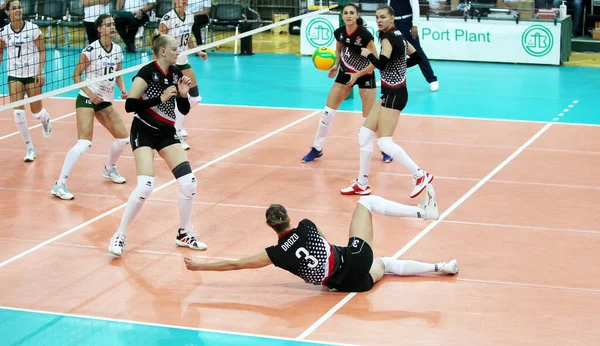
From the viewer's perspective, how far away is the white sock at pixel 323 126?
1345cm

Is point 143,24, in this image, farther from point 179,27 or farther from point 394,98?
point 394,98

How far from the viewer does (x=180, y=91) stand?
956 cm

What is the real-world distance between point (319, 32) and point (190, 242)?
13.1 meters

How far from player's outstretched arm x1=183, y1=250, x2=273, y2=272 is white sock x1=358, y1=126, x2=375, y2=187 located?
368 centimetres

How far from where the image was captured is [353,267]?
27.9 feet

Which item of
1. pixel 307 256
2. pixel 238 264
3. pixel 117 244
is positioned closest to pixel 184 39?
pixel 117 244

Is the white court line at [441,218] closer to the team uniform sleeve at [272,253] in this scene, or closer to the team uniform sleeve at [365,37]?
the team uniform sleeve at [272,253]

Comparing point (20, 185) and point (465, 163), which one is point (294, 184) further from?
point (20, 185)

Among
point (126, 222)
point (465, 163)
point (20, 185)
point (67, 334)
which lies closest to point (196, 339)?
point (67, 334)

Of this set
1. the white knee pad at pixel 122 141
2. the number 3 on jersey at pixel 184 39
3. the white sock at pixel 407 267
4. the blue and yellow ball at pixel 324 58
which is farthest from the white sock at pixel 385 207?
the blue and yellow ball at pixel 324 58

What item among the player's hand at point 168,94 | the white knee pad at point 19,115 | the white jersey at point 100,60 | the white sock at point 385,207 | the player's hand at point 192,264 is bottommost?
the player's hand at point 192,264

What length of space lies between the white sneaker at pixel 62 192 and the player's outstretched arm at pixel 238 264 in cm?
374

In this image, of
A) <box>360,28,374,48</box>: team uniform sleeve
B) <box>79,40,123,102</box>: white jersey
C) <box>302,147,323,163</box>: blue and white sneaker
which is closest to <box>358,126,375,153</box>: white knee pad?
<box>360,28,374,48</box>: team uniform sleeve

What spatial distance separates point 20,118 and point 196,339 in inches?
278
